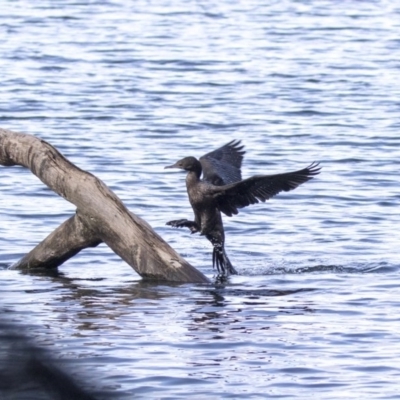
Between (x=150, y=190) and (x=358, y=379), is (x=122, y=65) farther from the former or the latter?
(x=358, y=379)

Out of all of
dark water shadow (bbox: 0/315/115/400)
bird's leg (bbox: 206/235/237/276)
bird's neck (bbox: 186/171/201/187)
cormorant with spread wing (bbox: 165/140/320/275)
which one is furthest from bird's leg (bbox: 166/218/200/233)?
dark water shadow (bbox: 0/315/115/400)

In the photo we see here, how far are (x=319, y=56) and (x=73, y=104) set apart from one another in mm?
6526

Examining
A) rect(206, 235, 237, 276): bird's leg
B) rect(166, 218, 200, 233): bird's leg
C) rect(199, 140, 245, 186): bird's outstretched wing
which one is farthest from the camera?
rect(199, 140, 245, 186): bird's outstretched wing

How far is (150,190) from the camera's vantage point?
454 inches

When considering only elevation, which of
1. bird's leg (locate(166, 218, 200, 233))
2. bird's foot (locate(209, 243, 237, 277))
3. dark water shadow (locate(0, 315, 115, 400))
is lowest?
bird's foot (locate(209, 243, 237, 277))

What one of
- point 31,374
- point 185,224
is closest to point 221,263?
point 185,224

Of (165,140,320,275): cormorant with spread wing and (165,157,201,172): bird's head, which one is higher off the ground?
(165,157,201,172): bird's head

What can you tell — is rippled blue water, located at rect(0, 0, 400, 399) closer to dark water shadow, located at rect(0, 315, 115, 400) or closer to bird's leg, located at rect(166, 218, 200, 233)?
dark water shadow, located at rect(0, 315, 115, 400)

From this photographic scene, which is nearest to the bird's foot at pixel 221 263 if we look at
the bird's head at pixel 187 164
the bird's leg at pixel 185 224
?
the bird's leg at pixel 185 224

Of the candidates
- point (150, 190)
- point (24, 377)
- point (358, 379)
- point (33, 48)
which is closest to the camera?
point (24, 377)

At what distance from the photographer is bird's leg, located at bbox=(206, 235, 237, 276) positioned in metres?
8.21

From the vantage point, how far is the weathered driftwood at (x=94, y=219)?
6.98 m

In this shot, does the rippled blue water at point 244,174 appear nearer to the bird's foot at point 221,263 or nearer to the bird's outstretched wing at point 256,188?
the bird's foot at point 221,263

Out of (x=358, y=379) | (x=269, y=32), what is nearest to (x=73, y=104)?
(x=269, y=32)
